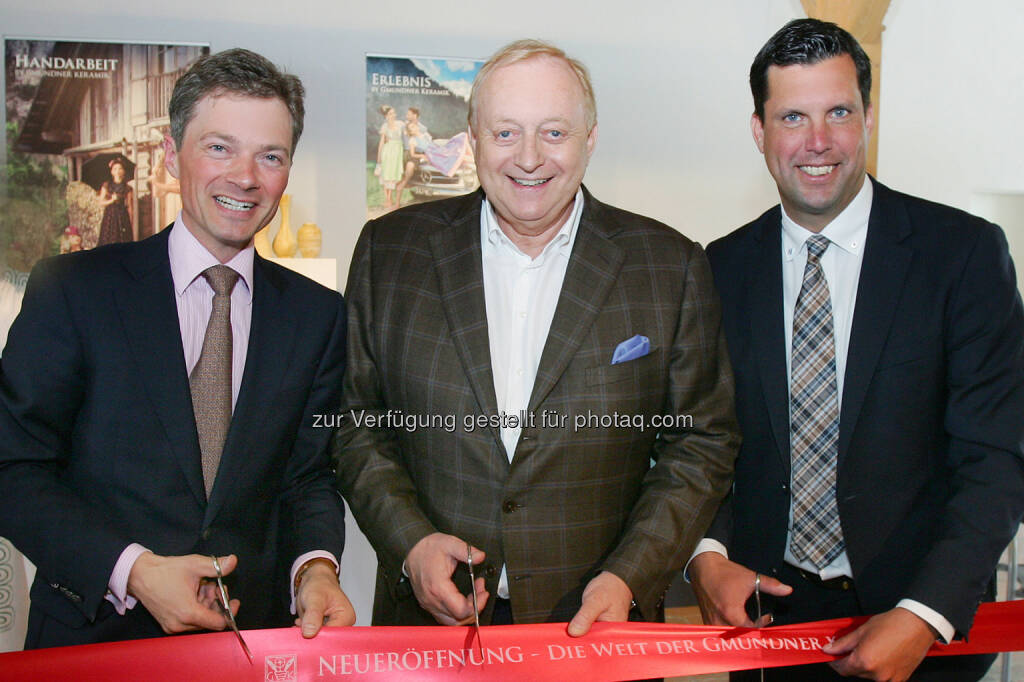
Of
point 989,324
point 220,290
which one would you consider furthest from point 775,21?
point 220,290

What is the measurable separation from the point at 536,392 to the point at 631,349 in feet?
0.82

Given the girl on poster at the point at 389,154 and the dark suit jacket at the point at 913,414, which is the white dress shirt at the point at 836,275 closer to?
the dark suit jacket at the point at 913,414

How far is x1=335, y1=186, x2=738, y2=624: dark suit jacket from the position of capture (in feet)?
6.63

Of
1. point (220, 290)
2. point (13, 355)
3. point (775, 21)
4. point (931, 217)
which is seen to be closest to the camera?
point (13, 355)

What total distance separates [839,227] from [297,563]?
62.6 inches

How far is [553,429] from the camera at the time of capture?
2.02 m

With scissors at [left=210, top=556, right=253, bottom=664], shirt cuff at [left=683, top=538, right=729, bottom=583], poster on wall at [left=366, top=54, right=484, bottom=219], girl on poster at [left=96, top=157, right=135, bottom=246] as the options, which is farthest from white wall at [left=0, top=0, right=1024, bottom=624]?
scissors at [left=210, top=556, right=253, bottom=664]

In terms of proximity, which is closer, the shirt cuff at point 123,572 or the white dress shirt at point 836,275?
the shirt cuff at point 123,572

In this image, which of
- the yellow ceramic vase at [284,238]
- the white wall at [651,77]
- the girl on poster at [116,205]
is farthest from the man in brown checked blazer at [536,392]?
the girl on poster at [116,205]

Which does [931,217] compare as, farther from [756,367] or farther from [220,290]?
[220,290]

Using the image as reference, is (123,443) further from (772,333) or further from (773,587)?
(772,333)

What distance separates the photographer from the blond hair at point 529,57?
205 cm

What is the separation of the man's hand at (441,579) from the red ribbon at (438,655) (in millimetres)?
46

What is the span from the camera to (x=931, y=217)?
2.25 metres
